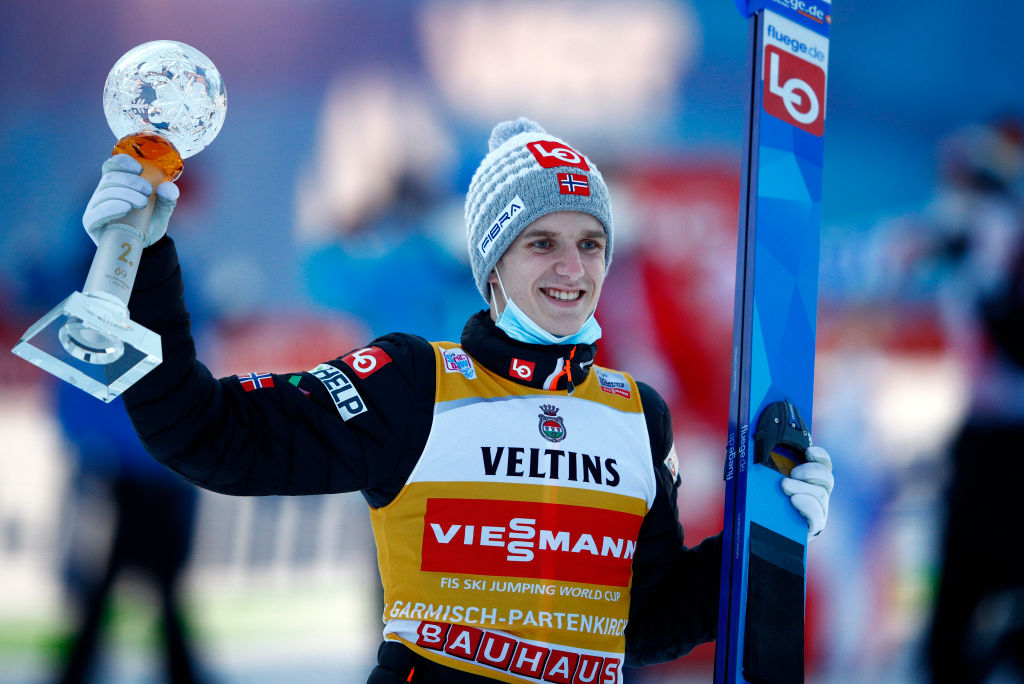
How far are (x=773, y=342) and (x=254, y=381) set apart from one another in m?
0.96

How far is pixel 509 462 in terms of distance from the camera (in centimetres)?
153

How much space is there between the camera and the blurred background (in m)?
3.34

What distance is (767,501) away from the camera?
1654 mm

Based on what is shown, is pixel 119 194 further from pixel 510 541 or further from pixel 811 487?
pixel 811 487

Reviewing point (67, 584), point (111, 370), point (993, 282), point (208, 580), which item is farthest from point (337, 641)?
point (993, 282)

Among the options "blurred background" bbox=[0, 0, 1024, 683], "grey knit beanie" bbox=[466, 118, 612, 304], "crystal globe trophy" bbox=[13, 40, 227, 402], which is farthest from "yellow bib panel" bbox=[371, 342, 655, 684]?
"blurred background" bbox=[0, 0, 1024, 683]

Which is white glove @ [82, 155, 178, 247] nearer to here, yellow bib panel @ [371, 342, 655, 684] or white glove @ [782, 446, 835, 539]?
yellow bib panel @ [371, 342, 655, 684]

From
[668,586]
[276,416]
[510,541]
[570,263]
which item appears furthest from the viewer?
[668,586]

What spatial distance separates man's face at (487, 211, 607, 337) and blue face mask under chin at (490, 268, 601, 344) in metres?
0.01

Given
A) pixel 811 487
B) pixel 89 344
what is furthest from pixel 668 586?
pixel 89 344

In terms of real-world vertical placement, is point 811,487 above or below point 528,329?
below

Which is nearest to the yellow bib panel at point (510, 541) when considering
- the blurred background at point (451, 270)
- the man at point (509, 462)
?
the man at point (509, 462)

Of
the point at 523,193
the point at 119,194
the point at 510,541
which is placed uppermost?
the point at 523,193

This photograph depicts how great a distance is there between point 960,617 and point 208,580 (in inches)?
119
